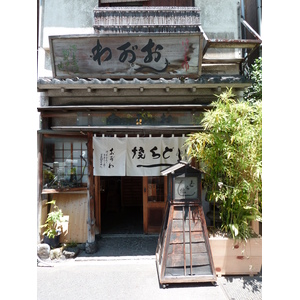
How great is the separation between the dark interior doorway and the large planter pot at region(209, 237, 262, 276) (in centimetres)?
335

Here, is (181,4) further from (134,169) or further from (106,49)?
(134,169)

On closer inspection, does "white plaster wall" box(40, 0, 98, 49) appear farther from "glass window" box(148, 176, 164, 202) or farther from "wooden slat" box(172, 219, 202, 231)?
"wooden slat" box(172, 219, 202, 231)

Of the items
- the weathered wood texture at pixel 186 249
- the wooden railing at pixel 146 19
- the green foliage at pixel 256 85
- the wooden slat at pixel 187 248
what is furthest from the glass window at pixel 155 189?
the wooden railing at pixel 146 19

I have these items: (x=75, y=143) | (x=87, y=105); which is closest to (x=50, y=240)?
(x=75, y=143)

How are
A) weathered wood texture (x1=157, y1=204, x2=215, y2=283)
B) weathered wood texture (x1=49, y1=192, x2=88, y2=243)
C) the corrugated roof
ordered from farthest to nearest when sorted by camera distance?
weathered wood texture (x1=49, y1=192, x2=88, y2=243)
the corrugated roof
weathered wood texture (x1=157, y1=204, x2=215, y2=283)

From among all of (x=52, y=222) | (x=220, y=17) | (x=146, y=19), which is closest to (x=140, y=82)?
(x=146, y=19)

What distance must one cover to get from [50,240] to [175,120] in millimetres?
5331

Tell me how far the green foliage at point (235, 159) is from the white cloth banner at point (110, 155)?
2294mm

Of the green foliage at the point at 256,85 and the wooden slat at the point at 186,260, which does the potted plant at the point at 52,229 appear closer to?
the wooden slat at the point at 186,260

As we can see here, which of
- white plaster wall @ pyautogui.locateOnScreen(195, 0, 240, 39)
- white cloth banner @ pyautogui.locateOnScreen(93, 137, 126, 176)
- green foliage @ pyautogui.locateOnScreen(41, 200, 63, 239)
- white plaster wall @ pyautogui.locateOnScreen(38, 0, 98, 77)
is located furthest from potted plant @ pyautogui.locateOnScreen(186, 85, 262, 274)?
white plaster wall @ pyautogui.locateOnScreen(38, 0, 98, 77)

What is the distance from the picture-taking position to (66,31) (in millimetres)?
6777

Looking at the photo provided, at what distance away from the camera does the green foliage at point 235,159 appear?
4.25m

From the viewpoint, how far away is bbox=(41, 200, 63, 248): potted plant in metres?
5.88

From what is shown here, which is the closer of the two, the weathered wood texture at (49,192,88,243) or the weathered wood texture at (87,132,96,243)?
the weathered wood texture at (87,132,96,243)
